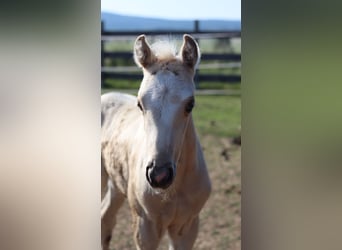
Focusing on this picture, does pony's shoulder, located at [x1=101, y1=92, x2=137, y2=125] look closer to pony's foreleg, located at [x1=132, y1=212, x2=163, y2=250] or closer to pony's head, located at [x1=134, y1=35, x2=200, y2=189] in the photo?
pony's head, located at [x1=134, y1=35, x2=200, y2=189]

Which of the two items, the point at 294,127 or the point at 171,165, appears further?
the point at 294,127

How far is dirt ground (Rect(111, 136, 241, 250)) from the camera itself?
2238 mm

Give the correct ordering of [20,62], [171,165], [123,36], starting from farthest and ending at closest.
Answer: [20,62], [123,36], [171,165]

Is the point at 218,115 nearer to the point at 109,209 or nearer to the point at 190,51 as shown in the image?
the point at 190,51

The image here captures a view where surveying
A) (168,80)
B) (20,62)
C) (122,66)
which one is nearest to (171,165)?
(168,80)

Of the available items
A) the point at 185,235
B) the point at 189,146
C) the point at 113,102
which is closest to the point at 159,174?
the point at 189,146

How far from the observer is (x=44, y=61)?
238cm

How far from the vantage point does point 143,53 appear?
7.06 feet

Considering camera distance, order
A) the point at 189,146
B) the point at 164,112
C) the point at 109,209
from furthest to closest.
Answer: the point at 109,209 < the point at 189,146 < the point at 164,112

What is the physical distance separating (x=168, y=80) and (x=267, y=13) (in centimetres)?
52

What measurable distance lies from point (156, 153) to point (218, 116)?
326 mm

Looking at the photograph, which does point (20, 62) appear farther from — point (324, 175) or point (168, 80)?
point (324, 175)

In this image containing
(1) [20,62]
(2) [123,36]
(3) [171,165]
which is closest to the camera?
(3) [171,165]

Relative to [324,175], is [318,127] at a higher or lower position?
higher
